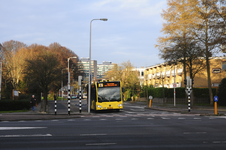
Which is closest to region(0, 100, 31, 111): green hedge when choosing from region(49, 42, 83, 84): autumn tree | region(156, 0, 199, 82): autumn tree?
region(156, 0, 199, 82): autumn tree

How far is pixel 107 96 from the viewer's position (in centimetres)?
2745

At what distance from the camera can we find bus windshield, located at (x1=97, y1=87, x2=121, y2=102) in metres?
27.3

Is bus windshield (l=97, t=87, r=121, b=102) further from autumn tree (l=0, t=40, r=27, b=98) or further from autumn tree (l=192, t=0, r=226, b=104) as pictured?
autumn tree (l=0, t=40, r=27, b=98)

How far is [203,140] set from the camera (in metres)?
9.57

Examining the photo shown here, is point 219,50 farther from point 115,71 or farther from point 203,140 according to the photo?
point 115,71

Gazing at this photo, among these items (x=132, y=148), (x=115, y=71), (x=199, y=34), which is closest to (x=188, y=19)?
(x=199, y=34)

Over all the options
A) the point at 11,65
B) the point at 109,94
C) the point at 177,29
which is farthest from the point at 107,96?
the point at 11,65

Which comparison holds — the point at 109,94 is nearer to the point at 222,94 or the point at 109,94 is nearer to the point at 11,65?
the point at 222,94

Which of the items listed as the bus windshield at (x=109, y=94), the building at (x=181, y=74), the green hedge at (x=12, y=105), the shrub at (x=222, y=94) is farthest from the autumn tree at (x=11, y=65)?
the shrub at (x=222, y=94)

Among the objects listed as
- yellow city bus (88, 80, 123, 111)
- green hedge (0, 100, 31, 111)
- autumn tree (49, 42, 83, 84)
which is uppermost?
autumn tree (49, 42, 83, 84)

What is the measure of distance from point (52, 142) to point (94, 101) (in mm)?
18951

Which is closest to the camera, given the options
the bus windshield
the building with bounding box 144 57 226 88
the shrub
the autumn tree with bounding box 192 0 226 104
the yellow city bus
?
the yellow city bus

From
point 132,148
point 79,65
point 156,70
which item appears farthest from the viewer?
point 156,70

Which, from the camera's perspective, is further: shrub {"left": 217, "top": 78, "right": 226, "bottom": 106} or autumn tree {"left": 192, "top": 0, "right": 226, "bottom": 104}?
shrub {"left": 217, "top": 78, "right": 226, "bottom": 106}
